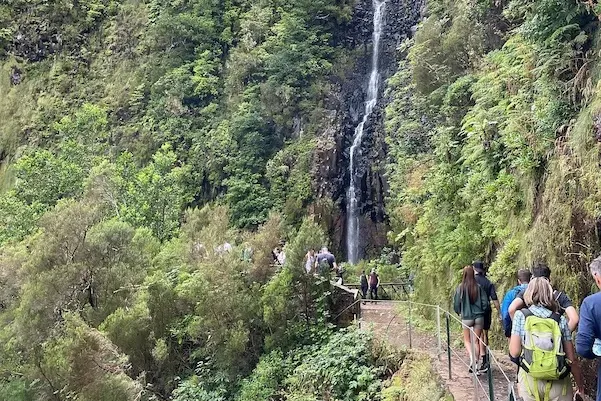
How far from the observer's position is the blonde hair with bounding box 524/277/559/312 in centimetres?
423

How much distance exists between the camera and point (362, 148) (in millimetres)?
27219

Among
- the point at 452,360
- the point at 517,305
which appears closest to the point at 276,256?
the point at 452,360

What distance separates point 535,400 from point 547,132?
4.71m

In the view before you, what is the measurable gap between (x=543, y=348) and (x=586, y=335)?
512 mm

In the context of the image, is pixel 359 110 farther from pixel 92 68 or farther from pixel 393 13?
pixel 92 68

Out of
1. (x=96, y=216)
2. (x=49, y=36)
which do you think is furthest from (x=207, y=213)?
A: (x=49, y=36)

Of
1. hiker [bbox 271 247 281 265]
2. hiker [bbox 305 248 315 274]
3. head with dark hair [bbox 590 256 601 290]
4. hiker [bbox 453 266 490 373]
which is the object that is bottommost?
hiker [bbox 271 247 281 265]

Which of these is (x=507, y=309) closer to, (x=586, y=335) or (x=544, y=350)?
(x=544, y=350)

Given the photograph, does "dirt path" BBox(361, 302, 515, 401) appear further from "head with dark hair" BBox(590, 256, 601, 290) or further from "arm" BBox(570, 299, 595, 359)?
"head with dark hair" BBox(590, 256, 601, 290)

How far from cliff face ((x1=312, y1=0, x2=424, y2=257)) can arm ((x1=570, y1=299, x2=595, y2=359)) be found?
73.1 feet

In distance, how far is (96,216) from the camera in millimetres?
14203

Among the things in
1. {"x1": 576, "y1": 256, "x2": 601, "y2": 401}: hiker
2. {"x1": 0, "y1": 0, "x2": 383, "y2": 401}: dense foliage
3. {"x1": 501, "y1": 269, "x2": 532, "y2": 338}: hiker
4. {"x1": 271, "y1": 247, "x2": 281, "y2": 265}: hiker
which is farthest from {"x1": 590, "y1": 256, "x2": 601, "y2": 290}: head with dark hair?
{"x1": 271, "y1": 247, "x2": 281, "y2": 265}: hiker

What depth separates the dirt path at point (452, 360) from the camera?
21.7 ft

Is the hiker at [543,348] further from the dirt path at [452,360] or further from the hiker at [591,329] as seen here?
the dirt path at [452,360]
